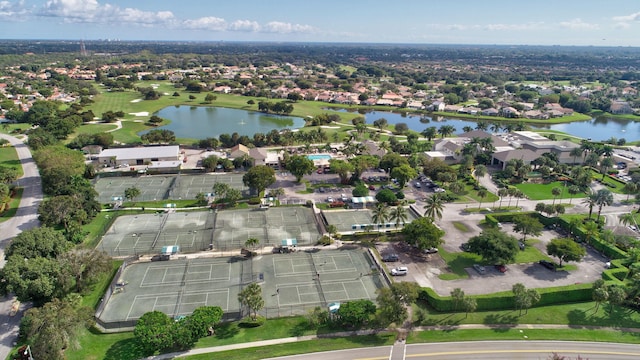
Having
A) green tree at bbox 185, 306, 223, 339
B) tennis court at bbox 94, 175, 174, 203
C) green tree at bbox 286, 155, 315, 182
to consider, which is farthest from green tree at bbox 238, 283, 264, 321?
green tree at bbox 286, 155, 315, 182

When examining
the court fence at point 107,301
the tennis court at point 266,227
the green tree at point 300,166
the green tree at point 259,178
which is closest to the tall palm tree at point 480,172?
the green tree at point 300,166

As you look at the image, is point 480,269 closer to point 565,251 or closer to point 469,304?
point 565,251

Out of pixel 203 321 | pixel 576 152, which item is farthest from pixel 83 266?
pixel 576 152

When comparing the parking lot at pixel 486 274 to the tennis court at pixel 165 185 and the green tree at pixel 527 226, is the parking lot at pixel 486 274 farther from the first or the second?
the tennis court at pixel 165 185

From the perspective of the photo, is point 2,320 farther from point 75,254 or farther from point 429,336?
point 429,336

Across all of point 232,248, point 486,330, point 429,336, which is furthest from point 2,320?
point 486,330

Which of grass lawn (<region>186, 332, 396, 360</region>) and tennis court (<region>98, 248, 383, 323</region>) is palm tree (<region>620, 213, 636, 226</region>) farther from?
grass lawn (<region>186, 332, 396, 360</region>)
